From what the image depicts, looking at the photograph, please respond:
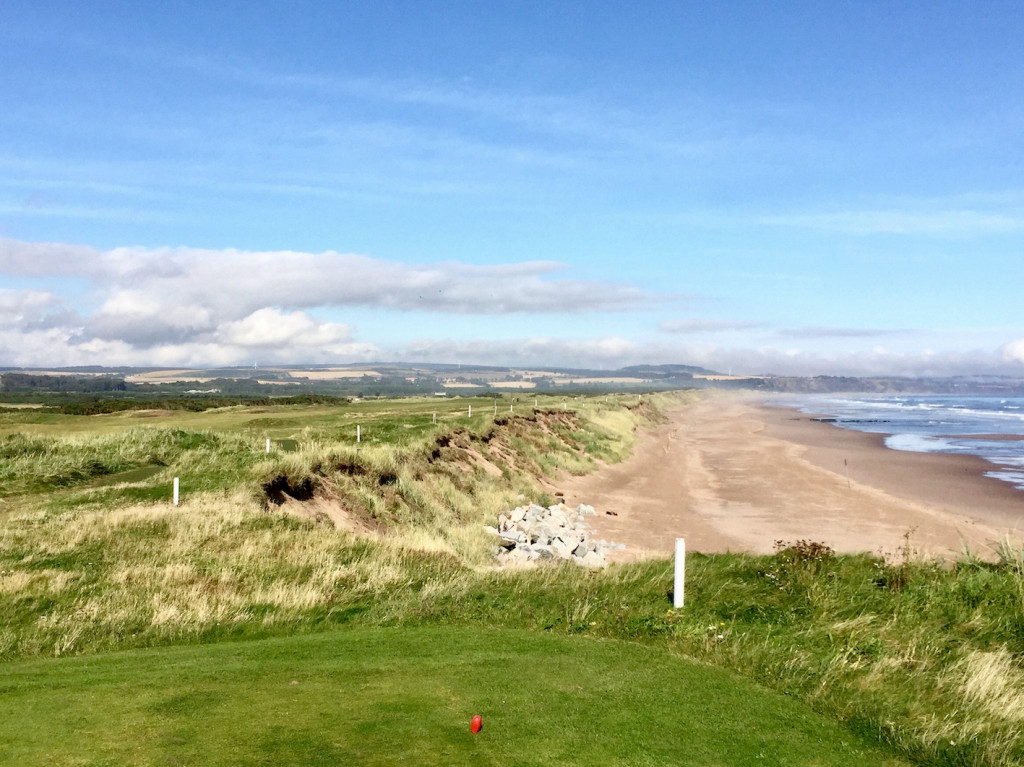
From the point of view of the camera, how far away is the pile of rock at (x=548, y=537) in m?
23.9

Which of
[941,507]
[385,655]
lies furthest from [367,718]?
[941,507]

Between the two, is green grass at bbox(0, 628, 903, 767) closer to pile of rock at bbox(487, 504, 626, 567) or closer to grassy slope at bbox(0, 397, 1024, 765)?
grassy slope at bbox(0, 397, 1024, 765)

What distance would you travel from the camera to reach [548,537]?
87.3 ft

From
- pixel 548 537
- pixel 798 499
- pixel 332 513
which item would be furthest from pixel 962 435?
pixel 332 513

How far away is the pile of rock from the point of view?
23.9m

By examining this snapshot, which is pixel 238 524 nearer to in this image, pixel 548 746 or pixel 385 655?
pixel 385 655

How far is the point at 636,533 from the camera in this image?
3062 cm

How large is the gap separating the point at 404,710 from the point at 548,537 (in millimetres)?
19671

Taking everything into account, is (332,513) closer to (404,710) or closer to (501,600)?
(501,600)

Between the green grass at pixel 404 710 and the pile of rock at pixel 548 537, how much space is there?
11514 mm

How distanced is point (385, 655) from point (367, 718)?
237 centimetres

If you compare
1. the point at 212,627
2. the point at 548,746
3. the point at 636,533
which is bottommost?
the point at 636,533

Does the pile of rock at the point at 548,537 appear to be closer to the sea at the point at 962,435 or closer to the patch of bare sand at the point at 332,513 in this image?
the patch of bare sand at the point at 332,513

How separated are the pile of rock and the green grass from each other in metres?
11.5
